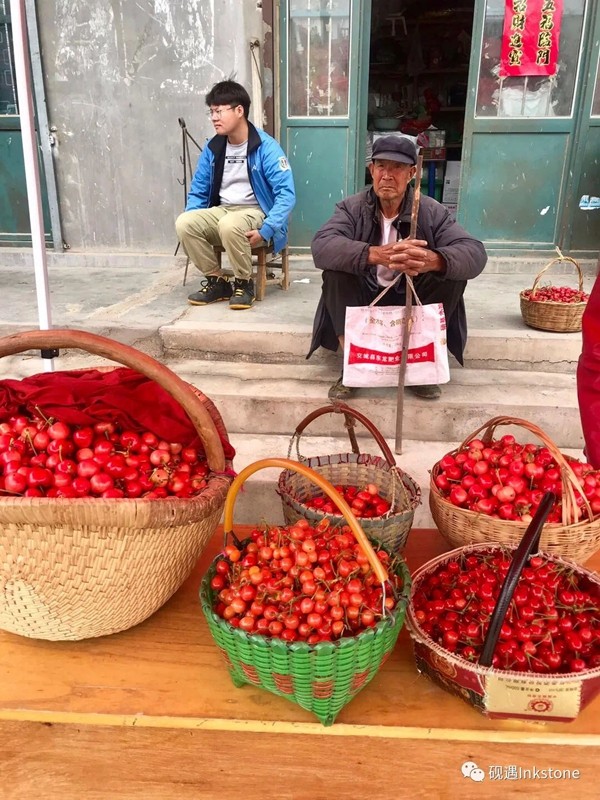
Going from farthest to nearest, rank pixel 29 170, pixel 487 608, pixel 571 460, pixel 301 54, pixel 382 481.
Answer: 1. pixel 301 54
2. pixel 29 170
3. pixel 382 481
4. pixel 571 460
5. pixel 487 608

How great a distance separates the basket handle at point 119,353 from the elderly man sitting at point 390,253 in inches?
62.9

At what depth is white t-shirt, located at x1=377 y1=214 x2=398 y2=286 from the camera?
121 inches

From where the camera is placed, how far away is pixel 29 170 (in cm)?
209

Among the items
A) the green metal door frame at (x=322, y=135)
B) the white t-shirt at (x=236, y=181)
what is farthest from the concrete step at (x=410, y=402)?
the green metal door frame at (x=322, y=135)

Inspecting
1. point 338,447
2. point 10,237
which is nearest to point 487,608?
point 338,447

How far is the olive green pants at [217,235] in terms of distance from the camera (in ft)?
13.0

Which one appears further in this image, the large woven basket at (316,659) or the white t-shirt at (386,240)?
the white t-shirt at (386,240)

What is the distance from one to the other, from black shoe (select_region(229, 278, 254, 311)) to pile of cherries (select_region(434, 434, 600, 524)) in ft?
8.16

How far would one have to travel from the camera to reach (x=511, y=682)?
3.75 ft

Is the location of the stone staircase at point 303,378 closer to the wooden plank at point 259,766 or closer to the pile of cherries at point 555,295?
the pile of cherries at point 555,295

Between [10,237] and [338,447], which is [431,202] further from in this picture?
[10,237]

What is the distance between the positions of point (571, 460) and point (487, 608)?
2.29 feet

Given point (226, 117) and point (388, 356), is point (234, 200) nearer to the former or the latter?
point (226, 117)

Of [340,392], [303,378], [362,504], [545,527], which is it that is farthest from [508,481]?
[303,378]
